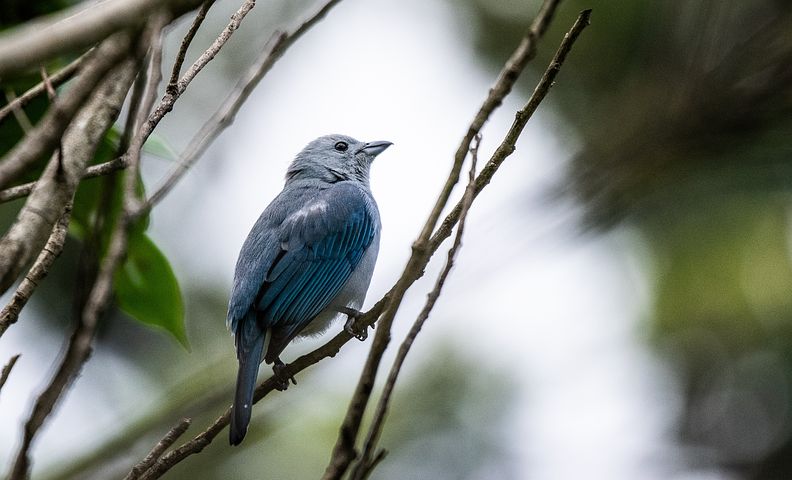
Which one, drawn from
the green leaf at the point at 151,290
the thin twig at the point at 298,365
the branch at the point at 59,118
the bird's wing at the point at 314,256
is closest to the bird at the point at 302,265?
the bird's wing at the point at 314,256

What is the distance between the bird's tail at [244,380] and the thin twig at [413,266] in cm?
176

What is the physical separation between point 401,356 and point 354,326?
205cm

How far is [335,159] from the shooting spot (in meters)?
6.81

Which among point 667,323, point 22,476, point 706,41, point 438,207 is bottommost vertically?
point 22,476

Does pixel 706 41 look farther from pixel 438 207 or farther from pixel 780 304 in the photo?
pixel 780 304

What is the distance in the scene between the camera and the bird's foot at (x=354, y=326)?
4207 millimetres

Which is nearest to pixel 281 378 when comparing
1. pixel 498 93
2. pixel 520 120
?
pixel 520 120

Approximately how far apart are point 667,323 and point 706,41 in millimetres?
5999

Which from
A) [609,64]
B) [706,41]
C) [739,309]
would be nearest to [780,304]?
[739,309]

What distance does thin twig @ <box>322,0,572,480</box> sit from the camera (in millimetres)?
1973

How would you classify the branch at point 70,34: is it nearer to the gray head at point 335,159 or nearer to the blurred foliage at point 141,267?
the blurred foliage at point 141,267

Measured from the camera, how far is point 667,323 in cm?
970

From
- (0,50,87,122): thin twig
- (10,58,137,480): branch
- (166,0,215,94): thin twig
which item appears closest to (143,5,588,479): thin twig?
(10,58,137,480): branch

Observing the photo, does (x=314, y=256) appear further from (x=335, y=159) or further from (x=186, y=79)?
(x=186, y=79)
